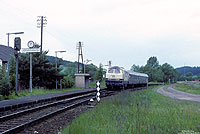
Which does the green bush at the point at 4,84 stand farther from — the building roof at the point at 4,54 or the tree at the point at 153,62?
the tree at the point at 153,62

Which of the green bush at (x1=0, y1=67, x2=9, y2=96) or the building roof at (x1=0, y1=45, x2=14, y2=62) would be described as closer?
the green bush at (x1=0, y1=67, x2=9, y2=96)

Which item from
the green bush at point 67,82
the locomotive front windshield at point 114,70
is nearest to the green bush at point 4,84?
the locomotive front windshield at point 114,70

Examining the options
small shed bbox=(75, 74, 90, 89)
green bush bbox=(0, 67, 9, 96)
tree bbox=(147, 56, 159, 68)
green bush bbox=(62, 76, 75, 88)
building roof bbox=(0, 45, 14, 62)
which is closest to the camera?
green bush bbox=(0, 67, 9, 96)

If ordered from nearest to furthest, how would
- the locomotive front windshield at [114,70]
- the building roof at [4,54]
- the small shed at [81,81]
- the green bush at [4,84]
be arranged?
the green bush at [4,84], the locomotive front windshield at [114,70], the small shed at [81,81], the building roof at [4,54]

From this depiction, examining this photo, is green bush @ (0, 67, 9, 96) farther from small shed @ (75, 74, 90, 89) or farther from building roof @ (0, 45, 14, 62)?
building roof @ (0, 45, 14, 62)

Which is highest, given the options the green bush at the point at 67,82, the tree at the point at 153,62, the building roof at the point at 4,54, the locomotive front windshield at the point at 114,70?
the tree at the point at 153,62

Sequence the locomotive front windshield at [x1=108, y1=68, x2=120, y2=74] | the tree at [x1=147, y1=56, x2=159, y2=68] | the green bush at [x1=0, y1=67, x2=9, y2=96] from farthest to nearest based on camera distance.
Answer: the tree at [x1=147, y1=56, x2=159, y2=68], the locomotive front windshield at [x1=108, y1=68, x2=120, y2=74], the green bush at [x1=0, y1=67, x2=9, y2=96]

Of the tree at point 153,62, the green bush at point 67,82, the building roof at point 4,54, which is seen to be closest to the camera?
the green bush at point 67,82

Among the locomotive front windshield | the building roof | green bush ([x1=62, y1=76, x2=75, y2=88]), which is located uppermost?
the building roof

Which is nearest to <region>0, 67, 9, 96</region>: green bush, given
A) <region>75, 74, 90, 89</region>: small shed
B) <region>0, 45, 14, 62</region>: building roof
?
<region>75, 74, 90, 89</region>: small shed

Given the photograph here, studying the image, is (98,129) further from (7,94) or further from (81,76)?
(81,76)

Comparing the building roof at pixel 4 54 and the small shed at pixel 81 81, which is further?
the building roof at pixel 4 54

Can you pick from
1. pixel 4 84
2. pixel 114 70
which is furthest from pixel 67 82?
pixel 4 84

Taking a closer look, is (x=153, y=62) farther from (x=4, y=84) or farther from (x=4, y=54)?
(x=4, y=84)
